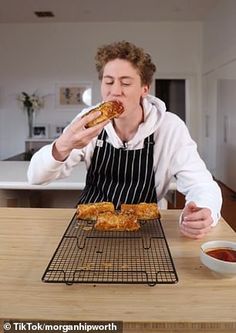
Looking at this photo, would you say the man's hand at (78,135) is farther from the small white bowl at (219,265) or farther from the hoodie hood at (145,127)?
the small white bowl at (219,265)

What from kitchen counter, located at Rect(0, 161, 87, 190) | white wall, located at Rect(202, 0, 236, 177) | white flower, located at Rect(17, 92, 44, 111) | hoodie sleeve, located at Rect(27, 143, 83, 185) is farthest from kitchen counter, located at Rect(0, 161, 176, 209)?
white flower, located at Rect(17, 92, 44, 111)

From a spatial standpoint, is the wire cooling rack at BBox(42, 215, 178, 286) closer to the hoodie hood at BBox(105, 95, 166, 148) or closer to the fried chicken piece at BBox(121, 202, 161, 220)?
the fried chicken piece at BBox(121, 202, 161, 220)

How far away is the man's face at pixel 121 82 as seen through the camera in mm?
1359

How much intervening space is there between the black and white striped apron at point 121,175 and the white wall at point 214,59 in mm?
4045

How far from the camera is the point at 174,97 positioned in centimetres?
775

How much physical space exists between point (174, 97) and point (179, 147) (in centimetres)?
642

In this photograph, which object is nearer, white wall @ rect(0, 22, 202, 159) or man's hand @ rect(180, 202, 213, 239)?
man's hand @ rect(180, 202, 213, 239)

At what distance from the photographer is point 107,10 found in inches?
247

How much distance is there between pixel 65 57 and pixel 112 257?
687cm

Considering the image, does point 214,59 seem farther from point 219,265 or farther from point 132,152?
point 219,265

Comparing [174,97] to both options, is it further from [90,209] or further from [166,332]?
[166,332]

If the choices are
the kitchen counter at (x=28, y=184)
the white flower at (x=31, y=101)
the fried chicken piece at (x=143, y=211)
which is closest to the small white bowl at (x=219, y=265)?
the fried chicken piece at (x=143, y=211)

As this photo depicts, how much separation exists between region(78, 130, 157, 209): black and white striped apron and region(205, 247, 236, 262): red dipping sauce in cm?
62

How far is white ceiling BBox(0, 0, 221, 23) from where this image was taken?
5.79m
